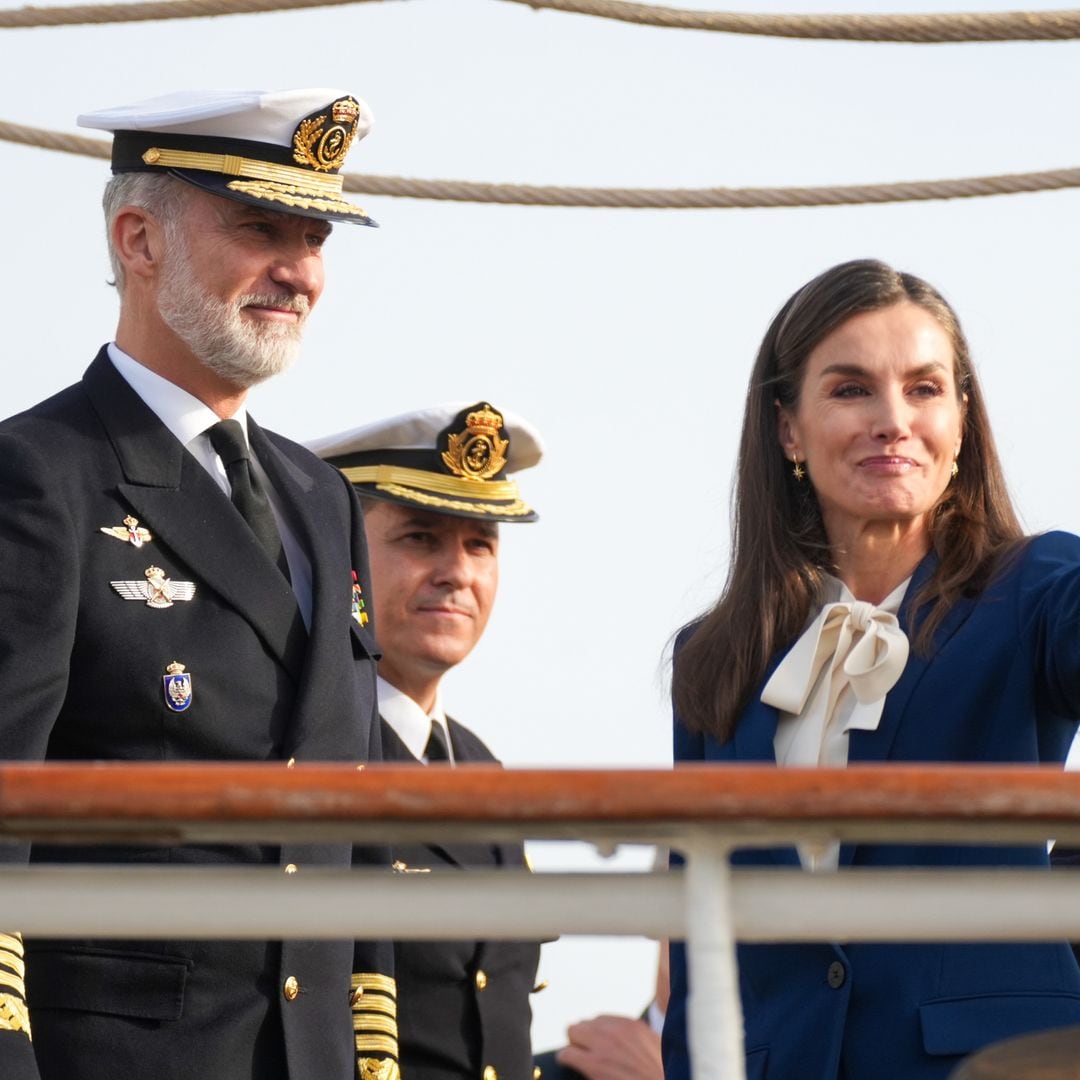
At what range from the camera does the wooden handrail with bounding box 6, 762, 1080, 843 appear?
1.26 m

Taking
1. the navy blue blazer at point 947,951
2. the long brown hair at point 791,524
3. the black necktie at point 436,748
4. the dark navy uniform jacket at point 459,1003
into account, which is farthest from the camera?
the black necktie at point 436,748

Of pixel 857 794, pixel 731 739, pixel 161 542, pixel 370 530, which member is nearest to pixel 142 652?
pixel 161 542

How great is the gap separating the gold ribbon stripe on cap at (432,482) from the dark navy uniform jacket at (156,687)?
191cm

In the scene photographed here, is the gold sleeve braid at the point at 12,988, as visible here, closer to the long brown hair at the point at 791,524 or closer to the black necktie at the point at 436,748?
the long brown hair at the point at 791,524

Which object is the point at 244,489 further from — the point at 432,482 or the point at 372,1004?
the point at 432,482

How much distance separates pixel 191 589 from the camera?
3.00 m

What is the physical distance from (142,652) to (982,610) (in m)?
1.18

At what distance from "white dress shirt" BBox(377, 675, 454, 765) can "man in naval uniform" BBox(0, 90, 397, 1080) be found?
1130 mm

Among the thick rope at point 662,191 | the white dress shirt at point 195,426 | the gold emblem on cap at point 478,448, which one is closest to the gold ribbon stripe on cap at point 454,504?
the gold emblem on cap at point 478,448

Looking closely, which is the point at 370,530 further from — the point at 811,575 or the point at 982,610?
the point at 982,610

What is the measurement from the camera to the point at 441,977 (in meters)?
4.23

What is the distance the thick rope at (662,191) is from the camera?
12.6 feet

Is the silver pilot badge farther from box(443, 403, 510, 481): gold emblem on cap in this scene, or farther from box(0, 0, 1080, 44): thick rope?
box(443, 403, 510, 481): gold emblem on cap

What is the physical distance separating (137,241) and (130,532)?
61 cm
